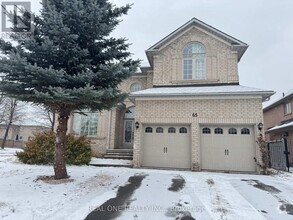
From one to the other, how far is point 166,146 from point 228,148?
10.7 feet

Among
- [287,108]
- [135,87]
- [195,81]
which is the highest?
[135,87]

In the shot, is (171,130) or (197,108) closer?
(197,108)

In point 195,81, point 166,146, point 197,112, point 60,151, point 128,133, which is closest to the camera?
point 60,151

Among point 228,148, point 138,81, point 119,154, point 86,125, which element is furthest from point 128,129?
point 228,148

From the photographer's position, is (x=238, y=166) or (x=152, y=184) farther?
(x=238, y=166)

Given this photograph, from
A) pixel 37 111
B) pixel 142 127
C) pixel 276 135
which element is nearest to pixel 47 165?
pixel 142 127

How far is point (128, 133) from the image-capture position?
16875mm

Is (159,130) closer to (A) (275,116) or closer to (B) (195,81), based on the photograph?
(B) (195,81)

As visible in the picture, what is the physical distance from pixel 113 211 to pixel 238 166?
806 cm

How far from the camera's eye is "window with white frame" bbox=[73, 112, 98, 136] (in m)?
15.4

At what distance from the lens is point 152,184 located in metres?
7.48

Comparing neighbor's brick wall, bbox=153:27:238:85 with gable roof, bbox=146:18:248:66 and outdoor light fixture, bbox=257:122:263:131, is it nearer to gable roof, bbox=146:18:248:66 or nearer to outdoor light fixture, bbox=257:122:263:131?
gable roof, bbox=146:18:248:66

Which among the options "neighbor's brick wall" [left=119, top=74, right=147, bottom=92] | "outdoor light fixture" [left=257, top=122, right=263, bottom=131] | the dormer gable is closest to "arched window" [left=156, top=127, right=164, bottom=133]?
the dormer gable

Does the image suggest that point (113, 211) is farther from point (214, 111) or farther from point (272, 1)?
point (272, 1)
